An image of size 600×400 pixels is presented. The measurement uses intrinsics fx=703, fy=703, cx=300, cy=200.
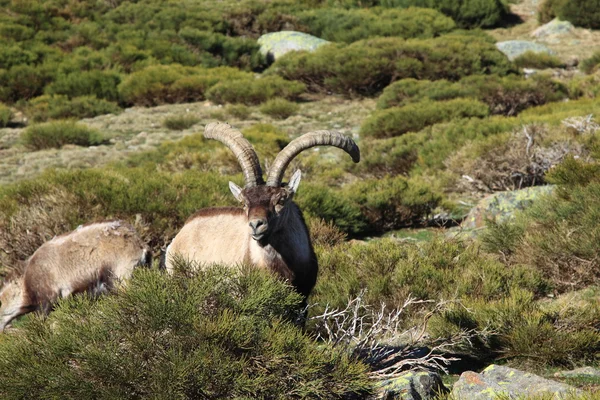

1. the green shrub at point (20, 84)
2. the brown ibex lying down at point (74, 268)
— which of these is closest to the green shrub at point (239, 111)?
the green shrub at point (20, 84)

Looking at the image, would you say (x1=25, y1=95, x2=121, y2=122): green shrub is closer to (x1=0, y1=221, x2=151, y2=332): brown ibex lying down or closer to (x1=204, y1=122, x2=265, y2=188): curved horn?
(x1=0, y1=221, x2=151, y2=332): brown ibex lying down

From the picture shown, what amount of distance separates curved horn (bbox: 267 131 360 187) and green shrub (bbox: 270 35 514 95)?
18.3 metres

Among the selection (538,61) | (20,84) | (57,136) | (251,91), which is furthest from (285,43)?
(57,136)

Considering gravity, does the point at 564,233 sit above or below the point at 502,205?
above

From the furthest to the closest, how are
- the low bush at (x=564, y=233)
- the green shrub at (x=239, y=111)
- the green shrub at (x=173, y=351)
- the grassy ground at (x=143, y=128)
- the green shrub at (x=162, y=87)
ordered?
1. the green shrub at (x=162, y=87)
2. the green shrub at (x=239, y=111)
3. the grassy ground at (x=143, y=128)
4. the low bush at (x=564, y=233)
5. the green shrub at (x=173, y=351)

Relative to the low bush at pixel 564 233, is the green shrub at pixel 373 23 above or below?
below

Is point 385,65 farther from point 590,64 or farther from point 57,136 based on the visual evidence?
point 57,136

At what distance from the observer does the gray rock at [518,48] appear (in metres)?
29.8

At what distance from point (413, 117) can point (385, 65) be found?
25.9 ft

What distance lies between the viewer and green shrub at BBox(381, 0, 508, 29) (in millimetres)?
37969

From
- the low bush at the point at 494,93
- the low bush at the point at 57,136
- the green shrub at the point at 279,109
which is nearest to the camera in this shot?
the low bush at the point at 57,136

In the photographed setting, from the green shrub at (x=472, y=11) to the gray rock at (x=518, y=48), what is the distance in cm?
685

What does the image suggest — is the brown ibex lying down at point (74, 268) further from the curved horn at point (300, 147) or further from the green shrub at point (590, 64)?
the green shrub at point (590, 64)

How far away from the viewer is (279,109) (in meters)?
21.3
